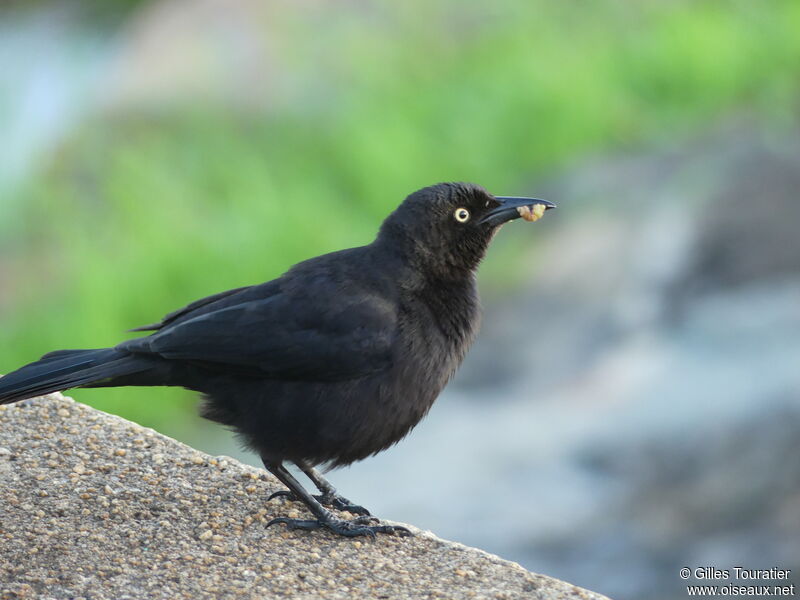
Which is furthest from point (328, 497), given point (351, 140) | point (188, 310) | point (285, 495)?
point (351, 140)

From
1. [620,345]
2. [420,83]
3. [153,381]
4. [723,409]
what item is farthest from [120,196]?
[153,381]

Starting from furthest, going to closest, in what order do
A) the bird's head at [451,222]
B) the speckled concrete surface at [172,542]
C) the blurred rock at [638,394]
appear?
the blurred rock at [638,394], the bird's head at [451,222], the speckled concrete surface at [172,542]

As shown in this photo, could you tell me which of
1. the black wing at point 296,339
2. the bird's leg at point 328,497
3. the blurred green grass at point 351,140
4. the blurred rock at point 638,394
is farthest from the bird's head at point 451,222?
the blurred green grass at point 351,140

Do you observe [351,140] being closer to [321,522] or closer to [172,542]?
[321,522]

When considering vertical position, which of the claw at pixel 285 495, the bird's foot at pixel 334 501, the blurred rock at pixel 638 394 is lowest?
the claw at pixel 285 495

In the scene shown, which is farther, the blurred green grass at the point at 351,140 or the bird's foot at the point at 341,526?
the blurred green grass at the point at 351,140

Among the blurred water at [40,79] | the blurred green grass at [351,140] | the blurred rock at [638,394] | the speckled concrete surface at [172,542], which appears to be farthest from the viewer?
the blurred water at [40,79]

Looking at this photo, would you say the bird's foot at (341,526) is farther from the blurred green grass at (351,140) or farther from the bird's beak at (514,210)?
Answer: the blurred green grass at (351,140)
